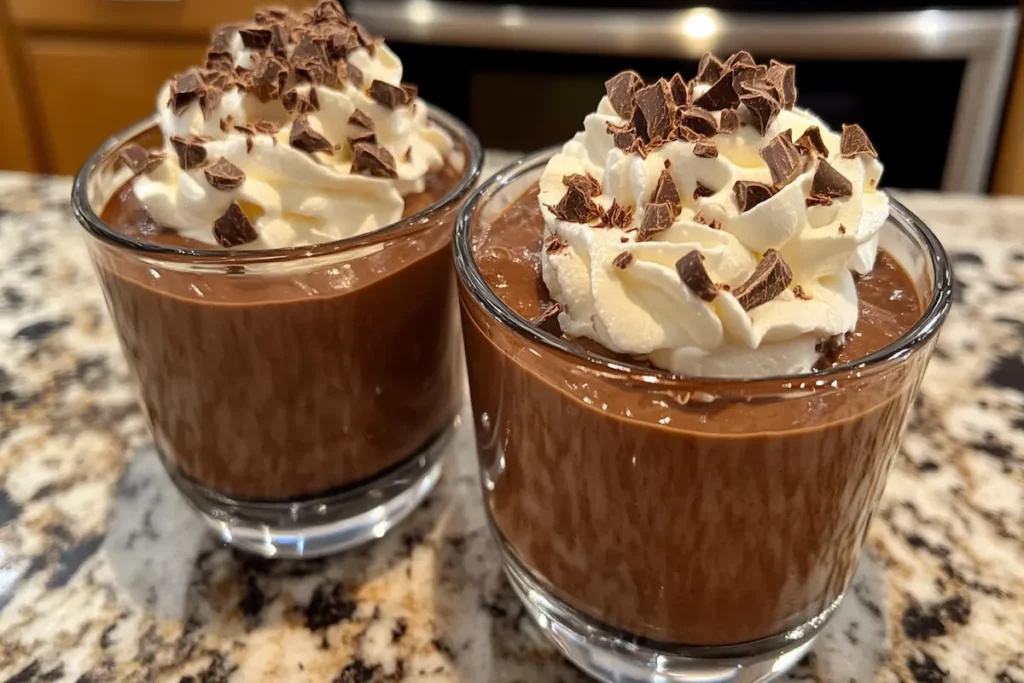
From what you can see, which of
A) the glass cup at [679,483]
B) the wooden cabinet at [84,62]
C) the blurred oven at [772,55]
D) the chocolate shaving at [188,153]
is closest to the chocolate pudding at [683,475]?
the glass cup at [679,483]

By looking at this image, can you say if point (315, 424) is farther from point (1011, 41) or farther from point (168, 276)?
point (1011, 41)

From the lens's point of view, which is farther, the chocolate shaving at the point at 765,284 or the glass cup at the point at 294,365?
the glass cup at the point at 294,365

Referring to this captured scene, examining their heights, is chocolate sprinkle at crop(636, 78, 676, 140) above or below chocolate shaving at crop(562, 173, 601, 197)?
above

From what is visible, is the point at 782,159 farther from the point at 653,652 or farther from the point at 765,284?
the point at 653,652

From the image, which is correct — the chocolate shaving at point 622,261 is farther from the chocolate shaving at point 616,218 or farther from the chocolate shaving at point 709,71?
the chocolate shaving at point 709,71

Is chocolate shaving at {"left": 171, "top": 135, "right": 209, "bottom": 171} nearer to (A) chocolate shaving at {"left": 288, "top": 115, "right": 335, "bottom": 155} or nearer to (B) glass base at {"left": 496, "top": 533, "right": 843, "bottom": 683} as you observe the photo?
(A) chocolate shaving at {"left": 288, "top": 115, "right": 335, "bottom": 155}

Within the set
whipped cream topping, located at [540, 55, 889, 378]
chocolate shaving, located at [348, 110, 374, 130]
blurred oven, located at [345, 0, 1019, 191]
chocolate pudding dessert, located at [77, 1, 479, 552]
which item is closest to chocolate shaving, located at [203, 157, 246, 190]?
chocolate pudding dessert, located at [77, 1, 479, 552]
